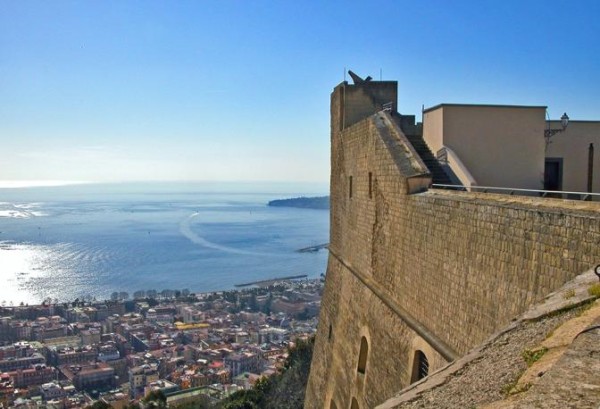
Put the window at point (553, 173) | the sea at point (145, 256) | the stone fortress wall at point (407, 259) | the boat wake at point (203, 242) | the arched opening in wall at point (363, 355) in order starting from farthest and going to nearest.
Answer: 1. the boat wake at point (203, 242)
2. the sea at point (145, 256)
3. the window at point (553, 173)
4. the arched opening in wall at point (363, 355)
5. the stone fortress wall at point (407, 259)

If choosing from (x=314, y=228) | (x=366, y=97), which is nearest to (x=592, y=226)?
(x=366, y=97)

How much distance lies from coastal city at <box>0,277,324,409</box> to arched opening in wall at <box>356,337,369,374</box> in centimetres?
2735

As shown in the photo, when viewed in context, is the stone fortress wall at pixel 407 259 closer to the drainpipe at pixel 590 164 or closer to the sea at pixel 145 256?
the drainpipe at pixel 590 164

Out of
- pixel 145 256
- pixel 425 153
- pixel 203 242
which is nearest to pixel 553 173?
pixel 425 153

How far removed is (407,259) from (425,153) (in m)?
2.78

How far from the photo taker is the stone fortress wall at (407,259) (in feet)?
14.5

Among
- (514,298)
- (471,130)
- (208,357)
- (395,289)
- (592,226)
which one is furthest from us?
(208,357)

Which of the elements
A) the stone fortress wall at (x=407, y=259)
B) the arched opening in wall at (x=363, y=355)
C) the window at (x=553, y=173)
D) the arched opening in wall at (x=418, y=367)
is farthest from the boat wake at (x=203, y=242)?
the arched opening in wall at (x=418, y=367)

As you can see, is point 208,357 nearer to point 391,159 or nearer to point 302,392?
point 302,392

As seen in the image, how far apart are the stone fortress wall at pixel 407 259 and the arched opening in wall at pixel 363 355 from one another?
0.7 inches

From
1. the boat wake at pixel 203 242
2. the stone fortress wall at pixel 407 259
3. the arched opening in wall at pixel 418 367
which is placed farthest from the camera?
the boat wake at pixel 203 242

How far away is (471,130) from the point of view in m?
9.16

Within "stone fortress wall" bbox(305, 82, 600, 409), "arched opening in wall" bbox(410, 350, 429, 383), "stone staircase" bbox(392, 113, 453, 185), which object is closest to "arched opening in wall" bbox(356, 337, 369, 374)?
"stone fortress wall" bbox(305, 82, 600, 409)

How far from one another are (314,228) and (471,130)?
124158 mm
